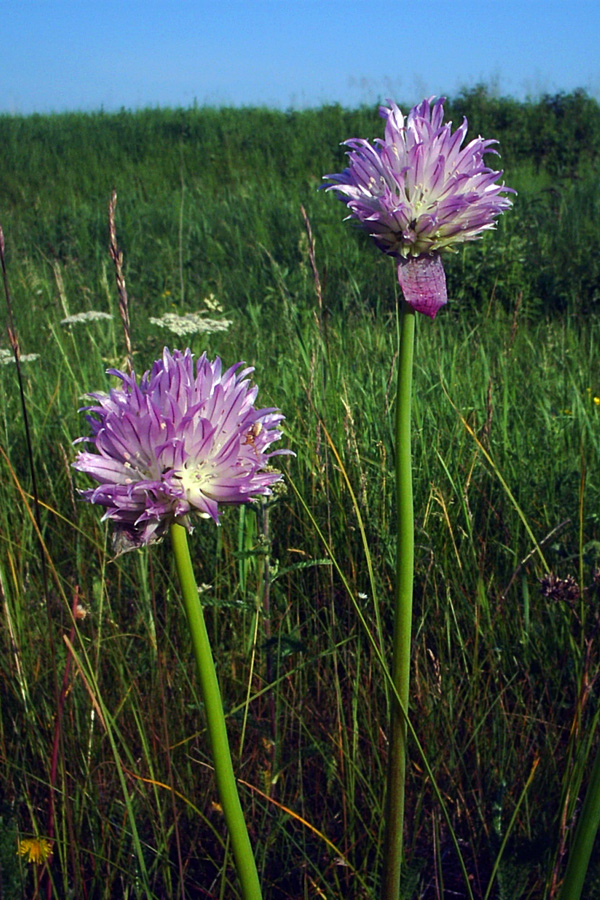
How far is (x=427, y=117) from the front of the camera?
1024mm

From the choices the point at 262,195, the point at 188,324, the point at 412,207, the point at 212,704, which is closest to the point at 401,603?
the point at 212,704

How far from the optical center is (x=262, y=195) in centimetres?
830

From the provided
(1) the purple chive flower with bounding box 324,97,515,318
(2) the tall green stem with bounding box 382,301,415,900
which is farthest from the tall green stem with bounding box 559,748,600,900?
(1) the purple chive flower with bounding box 324,97,515,318

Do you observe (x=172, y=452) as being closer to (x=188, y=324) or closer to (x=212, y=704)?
(x=212, y=704)

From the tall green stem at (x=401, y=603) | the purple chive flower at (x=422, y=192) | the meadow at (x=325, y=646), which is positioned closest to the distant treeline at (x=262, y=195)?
the meadow at (x=325, y=646)

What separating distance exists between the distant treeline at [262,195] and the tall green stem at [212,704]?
2.58m

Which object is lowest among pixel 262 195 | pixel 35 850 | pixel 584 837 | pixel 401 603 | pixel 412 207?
pixel 35 850

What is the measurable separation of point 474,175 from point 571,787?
89 cm

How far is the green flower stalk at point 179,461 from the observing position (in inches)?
29.7

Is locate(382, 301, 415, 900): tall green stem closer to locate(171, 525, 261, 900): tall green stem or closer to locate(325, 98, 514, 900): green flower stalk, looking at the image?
locate(325, 98, 514, 900): green flower stalk

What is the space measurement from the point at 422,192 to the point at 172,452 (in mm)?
521

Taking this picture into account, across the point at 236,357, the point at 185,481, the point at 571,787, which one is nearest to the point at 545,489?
the point at 571,787

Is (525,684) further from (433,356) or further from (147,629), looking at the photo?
(433,356)

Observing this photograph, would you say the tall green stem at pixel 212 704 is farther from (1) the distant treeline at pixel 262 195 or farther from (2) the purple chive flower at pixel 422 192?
(1) the distant treeline at pixel 262 195
